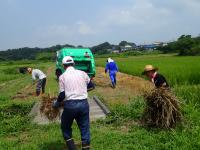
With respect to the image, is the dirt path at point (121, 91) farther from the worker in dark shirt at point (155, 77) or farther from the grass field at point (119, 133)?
the worker in dark shirt at point (155, 77)

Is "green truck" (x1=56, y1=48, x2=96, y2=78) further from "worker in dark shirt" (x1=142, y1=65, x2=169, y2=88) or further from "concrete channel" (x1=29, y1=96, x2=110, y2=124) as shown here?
"worker in dark shirt" (x1=142, y1=65, x2=169, y2=88)

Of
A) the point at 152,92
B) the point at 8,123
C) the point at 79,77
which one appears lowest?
the point at 8,123

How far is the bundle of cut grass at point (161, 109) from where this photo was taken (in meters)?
9.53

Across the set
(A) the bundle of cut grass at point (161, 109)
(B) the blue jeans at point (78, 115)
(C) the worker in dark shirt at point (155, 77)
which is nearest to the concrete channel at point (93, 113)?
(A) the bundle of cut grass at point (161, 109)

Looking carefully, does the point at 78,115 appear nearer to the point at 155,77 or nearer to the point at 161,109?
the point at 161,109

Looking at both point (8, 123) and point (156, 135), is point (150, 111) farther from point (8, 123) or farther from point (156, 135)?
point (8, 123)

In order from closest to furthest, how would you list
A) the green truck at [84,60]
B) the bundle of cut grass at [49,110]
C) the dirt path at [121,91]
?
the bundle of cut grass at [49,110], the dirt path at [121,91], the green truck at [84,60]

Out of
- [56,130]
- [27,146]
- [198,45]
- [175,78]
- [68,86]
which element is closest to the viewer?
[68,86]

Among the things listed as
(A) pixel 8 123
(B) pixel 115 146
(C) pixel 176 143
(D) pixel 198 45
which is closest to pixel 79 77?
(B) pixel 115 146

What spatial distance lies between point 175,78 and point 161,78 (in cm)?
1323

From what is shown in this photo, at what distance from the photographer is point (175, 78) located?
75.5 ft

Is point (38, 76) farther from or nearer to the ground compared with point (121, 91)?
farther from the ground

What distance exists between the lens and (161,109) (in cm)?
979

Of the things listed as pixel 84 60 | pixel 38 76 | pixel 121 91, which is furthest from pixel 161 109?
pixel 84 60
